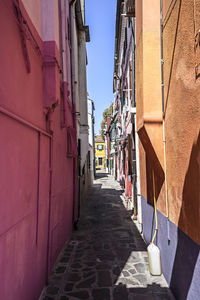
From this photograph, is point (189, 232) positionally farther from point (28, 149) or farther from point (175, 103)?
point (28, 149)

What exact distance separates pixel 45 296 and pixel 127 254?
229 centimetres

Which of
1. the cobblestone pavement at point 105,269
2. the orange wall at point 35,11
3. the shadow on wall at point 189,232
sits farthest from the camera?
the cobblestone pavement at point 105,269

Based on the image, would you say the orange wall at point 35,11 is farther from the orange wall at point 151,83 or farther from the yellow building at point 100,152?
the yellow building at point 100,152

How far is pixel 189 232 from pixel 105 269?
2.51 meters

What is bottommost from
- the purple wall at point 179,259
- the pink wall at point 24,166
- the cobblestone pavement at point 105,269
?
the cobblestone pavement at point 105,269

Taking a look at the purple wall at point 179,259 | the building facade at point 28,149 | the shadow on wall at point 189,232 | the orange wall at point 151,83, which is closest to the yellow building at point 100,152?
the building facade at point 28,149

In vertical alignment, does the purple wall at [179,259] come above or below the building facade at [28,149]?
below

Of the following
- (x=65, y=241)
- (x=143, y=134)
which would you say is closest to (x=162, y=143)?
(x=143, y=134)

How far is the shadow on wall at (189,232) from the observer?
2696mm

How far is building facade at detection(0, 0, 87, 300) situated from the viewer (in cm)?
250

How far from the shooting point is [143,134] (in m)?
4.18

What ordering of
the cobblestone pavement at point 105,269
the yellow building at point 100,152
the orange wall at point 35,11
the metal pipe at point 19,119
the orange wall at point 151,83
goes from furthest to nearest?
the yellow building at point 100,152, the orange wall at point 151,83, the cobblestone pavement at point 105,269, the orange wall at point 35,11, the metal pipe at point 19,119

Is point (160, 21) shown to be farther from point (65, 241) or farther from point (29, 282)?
point (65, 241)

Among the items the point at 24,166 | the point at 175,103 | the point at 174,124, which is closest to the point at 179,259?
the point at 174,124
